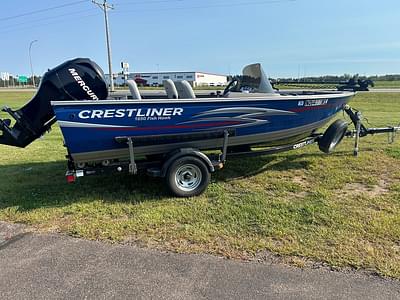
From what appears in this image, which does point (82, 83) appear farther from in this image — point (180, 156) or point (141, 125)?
point (180, 156)

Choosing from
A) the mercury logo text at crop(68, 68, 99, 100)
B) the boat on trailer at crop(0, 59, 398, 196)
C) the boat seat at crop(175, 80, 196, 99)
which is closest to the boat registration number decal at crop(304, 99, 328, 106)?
the boat on trailer at crop(0, 59, 398, 196)

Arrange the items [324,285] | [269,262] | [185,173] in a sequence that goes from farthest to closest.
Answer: [185,173], [269,262], [324,285]

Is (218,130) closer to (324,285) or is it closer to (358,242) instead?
(358,242)

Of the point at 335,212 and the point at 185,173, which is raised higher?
A: the point at 185,173

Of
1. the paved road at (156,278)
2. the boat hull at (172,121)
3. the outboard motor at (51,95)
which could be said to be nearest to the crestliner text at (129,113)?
the boat hull at (172,121)

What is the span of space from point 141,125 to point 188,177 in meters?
0.95

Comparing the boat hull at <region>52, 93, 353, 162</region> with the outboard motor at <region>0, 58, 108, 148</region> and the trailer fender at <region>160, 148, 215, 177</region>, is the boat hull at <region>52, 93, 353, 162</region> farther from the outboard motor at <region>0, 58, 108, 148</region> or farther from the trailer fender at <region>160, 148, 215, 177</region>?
the outboard motor at <region>0, 58, 108, 148</region>

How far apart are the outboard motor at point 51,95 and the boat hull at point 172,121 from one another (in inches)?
19.7

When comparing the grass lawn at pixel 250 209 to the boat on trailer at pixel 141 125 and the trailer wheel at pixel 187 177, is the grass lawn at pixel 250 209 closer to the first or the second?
the trailer wheel at pixel 187 177

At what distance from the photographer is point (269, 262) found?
119 inches

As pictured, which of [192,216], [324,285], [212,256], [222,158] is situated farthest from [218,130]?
[324,285]

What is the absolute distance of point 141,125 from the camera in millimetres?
4414

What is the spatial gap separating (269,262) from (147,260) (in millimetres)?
1085

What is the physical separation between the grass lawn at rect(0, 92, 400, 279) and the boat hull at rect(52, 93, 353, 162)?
2.10 ft
